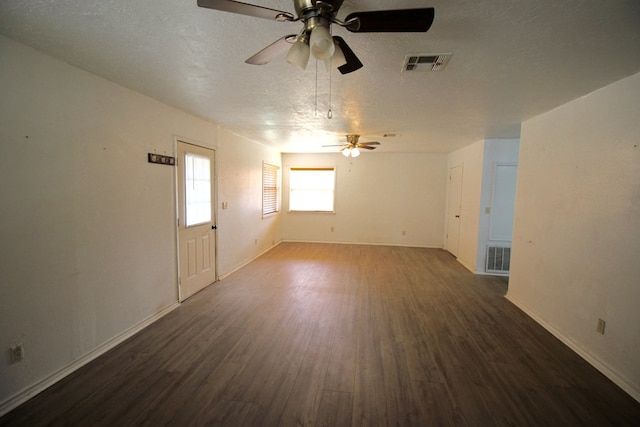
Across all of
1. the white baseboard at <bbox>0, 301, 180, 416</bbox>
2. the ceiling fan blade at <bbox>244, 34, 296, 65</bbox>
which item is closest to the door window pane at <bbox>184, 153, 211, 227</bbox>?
the white baseboard at <bbox>0, 301, 180, 416</bbox>

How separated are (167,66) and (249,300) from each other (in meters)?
2.75

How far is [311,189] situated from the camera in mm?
7316

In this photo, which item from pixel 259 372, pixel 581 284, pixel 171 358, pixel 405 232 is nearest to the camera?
pixel 259 372

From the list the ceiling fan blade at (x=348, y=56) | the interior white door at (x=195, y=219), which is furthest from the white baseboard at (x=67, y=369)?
the ceiling fan blade at (x=348, y=56)

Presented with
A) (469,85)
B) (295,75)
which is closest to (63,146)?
(295,75)

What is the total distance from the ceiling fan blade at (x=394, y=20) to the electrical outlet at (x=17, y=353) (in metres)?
2.90

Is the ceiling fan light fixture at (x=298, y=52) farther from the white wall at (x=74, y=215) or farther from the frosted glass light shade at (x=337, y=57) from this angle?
the white wall at (x=74, y=215)

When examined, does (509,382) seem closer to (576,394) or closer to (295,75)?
(576,394)

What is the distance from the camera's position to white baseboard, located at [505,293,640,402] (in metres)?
1.98

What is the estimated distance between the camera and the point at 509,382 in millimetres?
2053

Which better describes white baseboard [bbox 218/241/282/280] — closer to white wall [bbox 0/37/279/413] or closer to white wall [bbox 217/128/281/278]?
white wall [bbox 217/128/281/278]

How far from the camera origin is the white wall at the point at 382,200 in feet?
22.3

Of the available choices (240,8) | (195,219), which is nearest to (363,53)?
(240,8)

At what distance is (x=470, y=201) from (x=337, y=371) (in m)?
4.36
